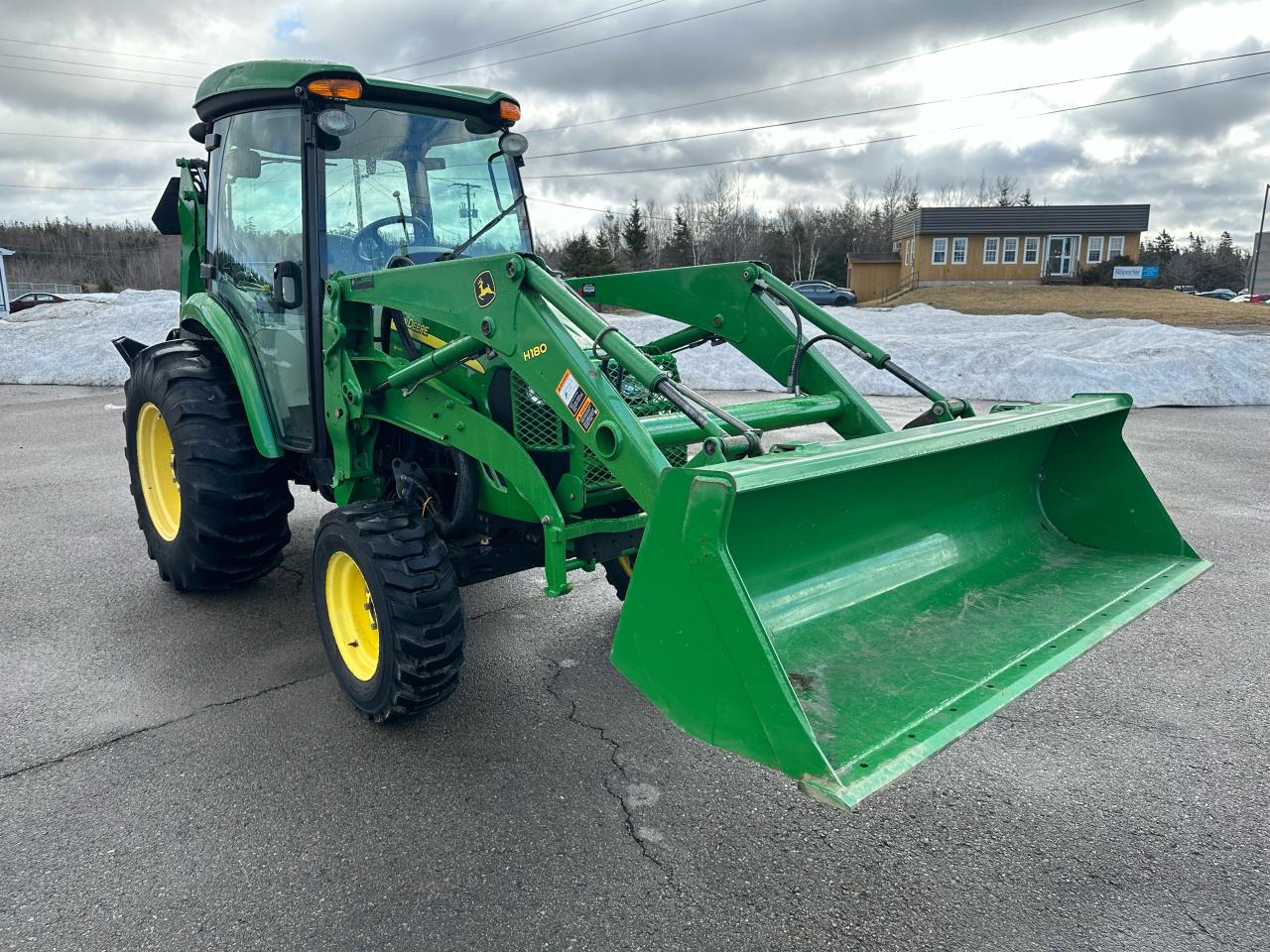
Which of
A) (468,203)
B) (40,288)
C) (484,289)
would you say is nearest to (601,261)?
(468,203)

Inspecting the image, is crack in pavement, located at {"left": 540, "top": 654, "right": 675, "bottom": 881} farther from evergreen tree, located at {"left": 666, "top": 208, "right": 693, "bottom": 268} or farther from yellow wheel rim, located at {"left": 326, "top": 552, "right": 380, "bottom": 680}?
evergreen tree, located at {"left": 666, "top": 208, "right": 693, "bottom": 268}

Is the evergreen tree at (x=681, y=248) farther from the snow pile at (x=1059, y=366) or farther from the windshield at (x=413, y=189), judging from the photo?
the windshield at (x=413, y=189)

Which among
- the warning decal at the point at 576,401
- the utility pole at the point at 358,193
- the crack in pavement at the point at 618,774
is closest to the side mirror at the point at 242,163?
the utility pole at the point at 358,193

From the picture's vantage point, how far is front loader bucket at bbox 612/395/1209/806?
2184 millimetres

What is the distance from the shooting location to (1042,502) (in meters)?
3.95

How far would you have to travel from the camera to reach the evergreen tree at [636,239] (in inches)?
1778

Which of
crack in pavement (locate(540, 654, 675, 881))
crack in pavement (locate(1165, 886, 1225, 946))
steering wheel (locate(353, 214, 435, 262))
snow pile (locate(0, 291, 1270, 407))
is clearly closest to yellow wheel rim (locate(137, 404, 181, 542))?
steering wheel (locate(353, 214, 435, 262))

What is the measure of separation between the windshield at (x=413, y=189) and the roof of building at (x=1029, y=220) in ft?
135

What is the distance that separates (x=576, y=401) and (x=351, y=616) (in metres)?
1.55

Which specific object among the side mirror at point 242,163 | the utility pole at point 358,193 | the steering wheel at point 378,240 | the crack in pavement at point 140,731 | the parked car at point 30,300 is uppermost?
the side mirror at point 242,163

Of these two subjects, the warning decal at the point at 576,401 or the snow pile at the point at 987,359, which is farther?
the snow pile at the point at 987,359

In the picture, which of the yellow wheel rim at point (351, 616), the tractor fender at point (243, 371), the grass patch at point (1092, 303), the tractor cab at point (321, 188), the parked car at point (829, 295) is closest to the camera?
the yellow wheel rim at point (351, 616)

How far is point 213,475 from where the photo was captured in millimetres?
4164

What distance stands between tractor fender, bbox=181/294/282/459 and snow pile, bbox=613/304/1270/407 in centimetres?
965
